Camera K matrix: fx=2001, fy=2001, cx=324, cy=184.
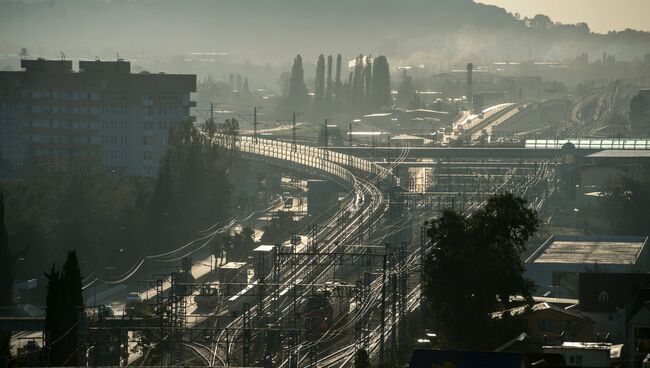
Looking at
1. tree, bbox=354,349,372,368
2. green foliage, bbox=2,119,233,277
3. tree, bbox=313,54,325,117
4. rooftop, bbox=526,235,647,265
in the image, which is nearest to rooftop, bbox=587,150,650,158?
green foliage, bbox=2,119,233,277

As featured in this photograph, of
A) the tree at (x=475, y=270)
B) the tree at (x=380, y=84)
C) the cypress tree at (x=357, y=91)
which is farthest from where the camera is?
the tree at (x=380, y=84)

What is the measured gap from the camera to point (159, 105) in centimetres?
5684

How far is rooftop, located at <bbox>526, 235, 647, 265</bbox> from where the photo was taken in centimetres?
3706

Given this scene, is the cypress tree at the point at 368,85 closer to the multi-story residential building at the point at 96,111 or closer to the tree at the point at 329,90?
the tree at the point at 329,90

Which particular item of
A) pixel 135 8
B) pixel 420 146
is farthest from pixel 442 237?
pixel 135 8

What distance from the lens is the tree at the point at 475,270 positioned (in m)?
24.5

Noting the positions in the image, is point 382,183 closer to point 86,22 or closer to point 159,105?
point 159,105

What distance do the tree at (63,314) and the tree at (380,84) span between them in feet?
244

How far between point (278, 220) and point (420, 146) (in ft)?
93.0

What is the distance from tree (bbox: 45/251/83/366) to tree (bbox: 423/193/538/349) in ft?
14.6

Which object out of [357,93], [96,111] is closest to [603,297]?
[96,111]

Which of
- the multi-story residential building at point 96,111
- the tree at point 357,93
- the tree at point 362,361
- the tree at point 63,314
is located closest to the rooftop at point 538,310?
the tree at point 362,361

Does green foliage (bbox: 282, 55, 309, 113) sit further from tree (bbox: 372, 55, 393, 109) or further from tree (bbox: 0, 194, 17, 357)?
tree (bbox: 0, 194, 17, 357)

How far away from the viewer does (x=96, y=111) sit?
57406 mm
